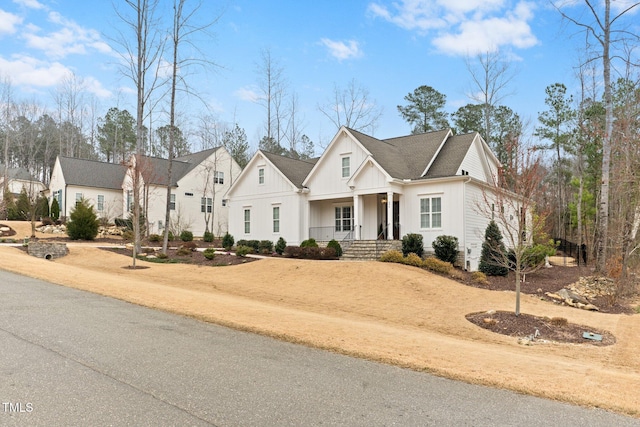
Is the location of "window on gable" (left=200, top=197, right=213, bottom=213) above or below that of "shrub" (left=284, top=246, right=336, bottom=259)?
above

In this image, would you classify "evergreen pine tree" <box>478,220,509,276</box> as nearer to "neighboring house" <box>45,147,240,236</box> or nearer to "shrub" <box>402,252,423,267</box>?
"shrub" <box>402,252,423,267</box>

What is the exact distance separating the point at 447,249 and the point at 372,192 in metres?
4.61

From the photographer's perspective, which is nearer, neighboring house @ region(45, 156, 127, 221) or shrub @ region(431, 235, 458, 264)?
shrub @ region(431, 235, 458, 264)

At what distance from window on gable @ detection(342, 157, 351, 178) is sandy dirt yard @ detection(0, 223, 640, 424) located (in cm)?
630

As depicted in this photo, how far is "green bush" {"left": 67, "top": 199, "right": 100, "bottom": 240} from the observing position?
26828 mm

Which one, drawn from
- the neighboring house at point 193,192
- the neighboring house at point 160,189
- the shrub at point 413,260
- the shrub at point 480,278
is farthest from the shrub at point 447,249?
the neighboring house at point 160,189

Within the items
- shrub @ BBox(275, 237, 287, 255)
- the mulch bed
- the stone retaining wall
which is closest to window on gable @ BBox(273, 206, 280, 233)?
shrub @ BBox(275, 237, 287, 255)

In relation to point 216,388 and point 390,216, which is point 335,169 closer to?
point 390,216

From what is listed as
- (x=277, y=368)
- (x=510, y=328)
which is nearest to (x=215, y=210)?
(x=510, y=328)

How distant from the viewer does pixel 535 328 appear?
1070 centimetres

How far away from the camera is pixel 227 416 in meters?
4.02

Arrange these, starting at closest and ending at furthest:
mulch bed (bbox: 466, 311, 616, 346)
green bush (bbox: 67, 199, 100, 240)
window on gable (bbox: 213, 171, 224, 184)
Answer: mulch bed (bbox: 466, 311, 616, 346)
green bush (bbox: 67, 199, 100, 240)
window on gable (bbox: 213, 171, 224, 184)

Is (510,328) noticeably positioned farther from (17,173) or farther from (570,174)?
(17,173)

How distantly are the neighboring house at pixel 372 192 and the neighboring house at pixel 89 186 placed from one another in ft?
45.3
